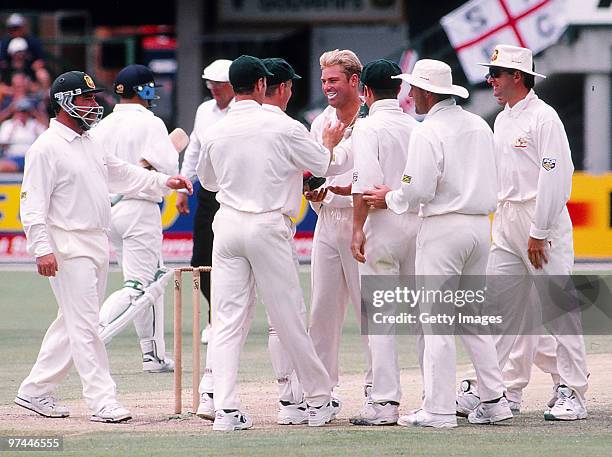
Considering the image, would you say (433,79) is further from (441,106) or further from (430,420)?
(430,420)

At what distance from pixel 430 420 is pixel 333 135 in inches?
74.9

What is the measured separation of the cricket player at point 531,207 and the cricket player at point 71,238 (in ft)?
8.34

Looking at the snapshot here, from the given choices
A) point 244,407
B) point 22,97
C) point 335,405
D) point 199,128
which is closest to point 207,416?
point 244,407

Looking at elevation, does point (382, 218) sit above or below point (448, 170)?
below

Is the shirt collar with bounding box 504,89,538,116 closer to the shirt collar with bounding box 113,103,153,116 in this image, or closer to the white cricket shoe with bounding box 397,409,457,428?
the white cricket shoe with bounding box 397,409,457,428

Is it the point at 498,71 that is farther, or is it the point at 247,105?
the point at 498,71

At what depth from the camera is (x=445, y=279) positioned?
8.72 meters

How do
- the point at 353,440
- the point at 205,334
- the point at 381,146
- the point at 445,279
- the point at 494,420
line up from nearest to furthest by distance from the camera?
the point at 353,440
the point at 445,279
the point at 494,420
the point at 381,146
the point at 205,334

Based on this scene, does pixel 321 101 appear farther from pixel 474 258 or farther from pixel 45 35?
pixel 474 258

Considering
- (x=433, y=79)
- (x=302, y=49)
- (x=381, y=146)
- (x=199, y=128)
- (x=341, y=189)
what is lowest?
(x=341, y=189)

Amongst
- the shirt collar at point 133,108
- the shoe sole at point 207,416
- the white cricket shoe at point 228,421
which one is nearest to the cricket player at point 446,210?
the white cricket shoe at point 228,421

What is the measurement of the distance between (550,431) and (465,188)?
5.02ft

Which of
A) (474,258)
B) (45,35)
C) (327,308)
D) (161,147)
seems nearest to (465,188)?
(474,258)

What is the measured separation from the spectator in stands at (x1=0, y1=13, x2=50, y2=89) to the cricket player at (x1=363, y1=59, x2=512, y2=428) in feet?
60.6
